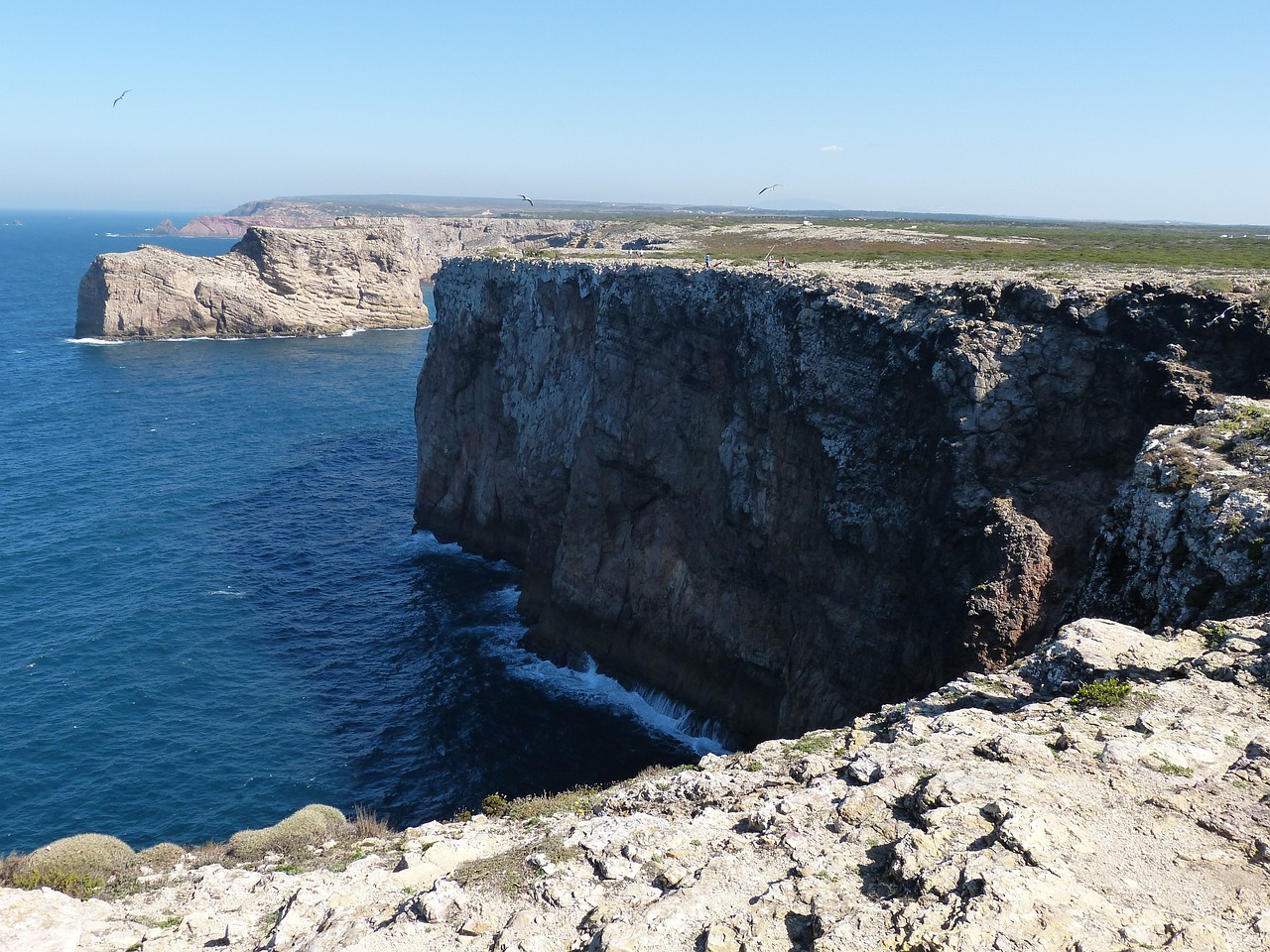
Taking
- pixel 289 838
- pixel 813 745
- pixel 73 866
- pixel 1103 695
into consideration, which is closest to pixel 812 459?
pixel 813 745

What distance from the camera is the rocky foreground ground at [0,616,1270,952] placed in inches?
486

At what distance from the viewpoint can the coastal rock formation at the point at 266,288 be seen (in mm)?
140125

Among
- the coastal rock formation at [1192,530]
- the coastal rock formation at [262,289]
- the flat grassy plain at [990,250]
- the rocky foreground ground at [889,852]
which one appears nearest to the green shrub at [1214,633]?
the rocky foreground ground at [889,852]

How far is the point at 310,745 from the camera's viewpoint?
41.8 meters

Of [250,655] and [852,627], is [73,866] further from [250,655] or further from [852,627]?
[250,655]

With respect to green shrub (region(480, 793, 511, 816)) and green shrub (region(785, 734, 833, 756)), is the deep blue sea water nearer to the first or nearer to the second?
green shrub (region(480, 793, 511, 816))

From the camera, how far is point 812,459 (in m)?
38.6

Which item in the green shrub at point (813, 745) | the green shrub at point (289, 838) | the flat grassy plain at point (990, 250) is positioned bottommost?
the green shrub at point (289, 838)

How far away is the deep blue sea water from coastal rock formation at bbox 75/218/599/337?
5952 centimetres

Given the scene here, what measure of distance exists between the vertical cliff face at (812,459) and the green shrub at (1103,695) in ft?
39.0

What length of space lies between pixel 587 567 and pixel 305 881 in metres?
33.9

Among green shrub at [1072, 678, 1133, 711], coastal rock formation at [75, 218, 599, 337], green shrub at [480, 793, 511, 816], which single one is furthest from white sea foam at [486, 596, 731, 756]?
coastal rock formation at [75, 218, 599, 337]

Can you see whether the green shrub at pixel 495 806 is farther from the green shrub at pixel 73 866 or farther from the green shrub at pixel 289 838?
the green shrub at pixel 73 866

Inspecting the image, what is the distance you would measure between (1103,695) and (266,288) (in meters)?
161
